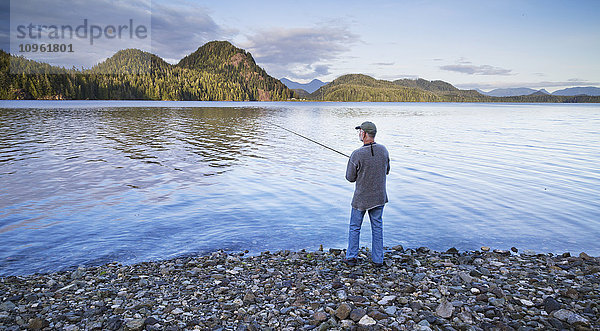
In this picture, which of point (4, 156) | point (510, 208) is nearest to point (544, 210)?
point (510, 208)

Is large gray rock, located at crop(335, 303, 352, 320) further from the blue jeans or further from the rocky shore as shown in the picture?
the blue jeans

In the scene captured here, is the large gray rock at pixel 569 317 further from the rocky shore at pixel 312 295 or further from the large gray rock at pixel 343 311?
the large gray rock at pixel 343 311

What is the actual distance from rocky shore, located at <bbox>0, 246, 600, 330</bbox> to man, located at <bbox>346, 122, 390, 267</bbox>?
0.83m

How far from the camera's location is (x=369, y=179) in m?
8.09

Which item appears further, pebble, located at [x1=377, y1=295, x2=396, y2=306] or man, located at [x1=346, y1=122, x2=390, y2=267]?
man, located at [x1=346, y1=122, x2=390, y2=267]

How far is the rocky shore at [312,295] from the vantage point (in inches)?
230

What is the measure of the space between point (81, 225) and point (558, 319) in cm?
1285

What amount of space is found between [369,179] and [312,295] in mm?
2868

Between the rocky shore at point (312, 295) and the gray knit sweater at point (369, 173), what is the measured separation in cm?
162

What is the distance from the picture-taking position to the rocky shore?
5.84m

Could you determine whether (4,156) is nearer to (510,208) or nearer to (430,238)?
(430,238)

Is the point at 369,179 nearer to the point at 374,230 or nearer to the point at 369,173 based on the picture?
the point at 369,173

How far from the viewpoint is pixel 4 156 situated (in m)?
23.5

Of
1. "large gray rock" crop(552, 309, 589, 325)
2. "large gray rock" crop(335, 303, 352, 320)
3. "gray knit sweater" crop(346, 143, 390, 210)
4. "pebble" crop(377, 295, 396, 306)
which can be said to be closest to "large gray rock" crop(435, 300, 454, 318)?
"pebble" crop(377, 295, 396, 306)
